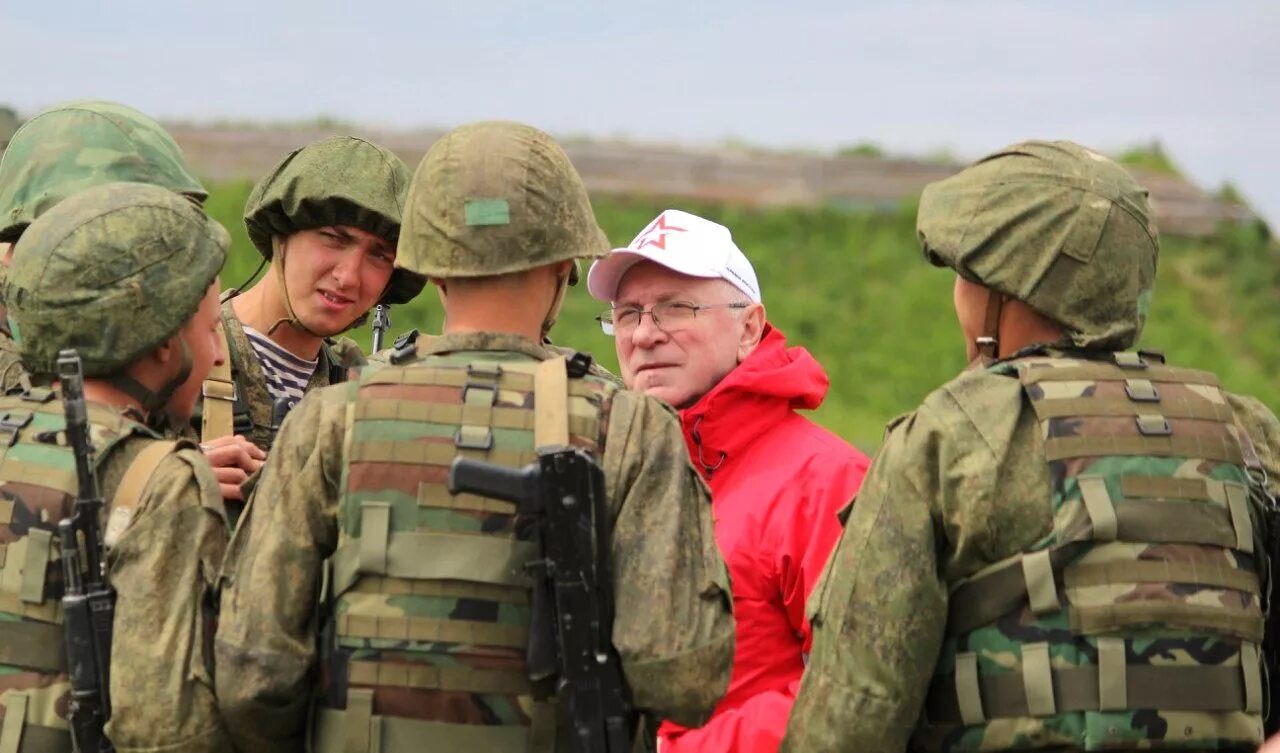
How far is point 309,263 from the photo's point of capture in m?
6.17

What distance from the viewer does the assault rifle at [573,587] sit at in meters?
4.03

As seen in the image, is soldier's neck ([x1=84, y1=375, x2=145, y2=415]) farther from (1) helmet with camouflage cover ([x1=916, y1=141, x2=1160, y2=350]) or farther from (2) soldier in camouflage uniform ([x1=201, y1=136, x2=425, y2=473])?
(1) helmet with camouflage cover ([x1=916, y1=141, x2=1160, y2=350])

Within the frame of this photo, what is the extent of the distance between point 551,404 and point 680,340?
5.56ft

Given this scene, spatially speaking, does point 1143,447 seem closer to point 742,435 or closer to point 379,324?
point 742,435

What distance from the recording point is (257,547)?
420cm

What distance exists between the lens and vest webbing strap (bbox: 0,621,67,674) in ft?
14.4

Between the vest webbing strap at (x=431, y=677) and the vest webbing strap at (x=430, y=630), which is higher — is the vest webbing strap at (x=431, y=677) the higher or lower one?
the lower one

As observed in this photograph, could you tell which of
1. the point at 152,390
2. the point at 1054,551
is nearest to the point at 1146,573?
the point at 1054,551

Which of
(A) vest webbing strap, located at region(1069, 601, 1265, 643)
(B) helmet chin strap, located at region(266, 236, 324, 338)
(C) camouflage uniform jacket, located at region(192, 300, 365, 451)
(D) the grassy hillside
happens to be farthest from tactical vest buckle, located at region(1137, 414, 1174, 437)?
(D) the grassy hillside

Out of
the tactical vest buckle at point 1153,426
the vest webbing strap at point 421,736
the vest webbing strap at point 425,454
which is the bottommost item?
the vest webbing strap at point 421,736

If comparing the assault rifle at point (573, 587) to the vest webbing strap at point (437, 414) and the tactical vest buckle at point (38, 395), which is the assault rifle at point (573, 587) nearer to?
the vest webbing strap at point (437, 414)

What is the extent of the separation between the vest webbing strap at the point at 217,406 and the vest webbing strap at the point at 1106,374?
2550 millimetres

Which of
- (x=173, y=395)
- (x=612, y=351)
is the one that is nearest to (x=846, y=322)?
(x=612, y=351)

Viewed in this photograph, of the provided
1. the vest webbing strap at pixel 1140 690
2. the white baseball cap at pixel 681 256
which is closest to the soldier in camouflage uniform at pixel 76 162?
the white baseball cap at pixel 681 256
